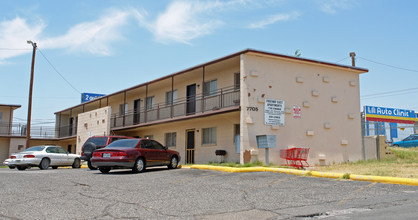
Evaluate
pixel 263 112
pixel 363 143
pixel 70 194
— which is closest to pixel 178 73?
pixel 263 112

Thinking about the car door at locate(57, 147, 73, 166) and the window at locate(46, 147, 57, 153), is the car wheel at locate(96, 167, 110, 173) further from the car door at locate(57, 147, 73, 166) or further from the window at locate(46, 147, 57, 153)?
the car door at locate(57, 147, 73, 166)

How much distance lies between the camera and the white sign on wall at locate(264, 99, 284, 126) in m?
19.3

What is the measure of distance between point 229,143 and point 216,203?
1191cm

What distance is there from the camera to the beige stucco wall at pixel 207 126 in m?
20.4

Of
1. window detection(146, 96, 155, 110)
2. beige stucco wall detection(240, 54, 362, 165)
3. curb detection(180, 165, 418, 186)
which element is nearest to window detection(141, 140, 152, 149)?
curb detection(180, 165, 418, 186)

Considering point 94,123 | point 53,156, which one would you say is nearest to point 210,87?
point 53,156

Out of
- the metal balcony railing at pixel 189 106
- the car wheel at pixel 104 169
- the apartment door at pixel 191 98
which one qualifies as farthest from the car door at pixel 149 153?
the apartment door at pixel 191 98

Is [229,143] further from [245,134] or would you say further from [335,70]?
[335,70]

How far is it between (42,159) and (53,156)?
75 centimetres

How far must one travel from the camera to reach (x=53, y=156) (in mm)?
22109

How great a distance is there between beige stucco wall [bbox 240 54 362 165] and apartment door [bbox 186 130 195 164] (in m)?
5.67

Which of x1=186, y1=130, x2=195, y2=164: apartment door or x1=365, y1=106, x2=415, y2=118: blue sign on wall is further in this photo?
x1=365, y1=106, x2=415, y2=118: blue sign on wall

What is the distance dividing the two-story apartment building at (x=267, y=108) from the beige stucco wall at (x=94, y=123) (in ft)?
15.8

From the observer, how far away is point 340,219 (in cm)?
677
